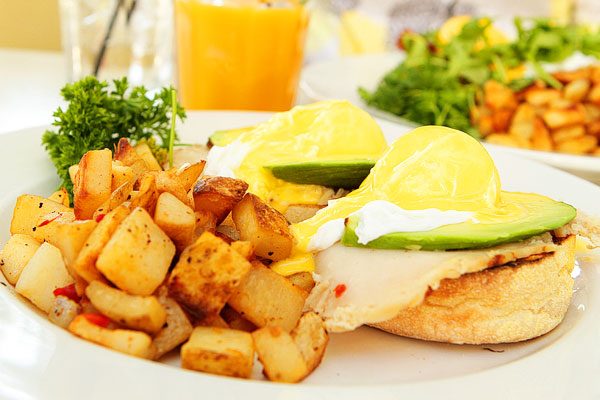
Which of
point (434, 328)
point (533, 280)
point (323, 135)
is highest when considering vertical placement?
point (323, 135)

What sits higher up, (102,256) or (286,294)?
(102,256)

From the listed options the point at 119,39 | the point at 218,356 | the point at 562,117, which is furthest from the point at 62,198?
the point at 562,117

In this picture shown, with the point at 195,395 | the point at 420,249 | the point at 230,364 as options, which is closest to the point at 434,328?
the point at 420,249

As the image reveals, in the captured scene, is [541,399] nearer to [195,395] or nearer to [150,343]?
[195,395]

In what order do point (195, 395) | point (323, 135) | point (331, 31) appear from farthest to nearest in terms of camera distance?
point (331, 31)
point (323, 135)
point (195, 395)

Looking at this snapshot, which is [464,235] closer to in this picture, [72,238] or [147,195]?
[147,195]

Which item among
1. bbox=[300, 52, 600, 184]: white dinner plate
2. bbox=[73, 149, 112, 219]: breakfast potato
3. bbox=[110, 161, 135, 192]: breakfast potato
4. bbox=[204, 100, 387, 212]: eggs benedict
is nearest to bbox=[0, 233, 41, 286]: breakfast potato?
bbox=[73, 149, 112, 219]: breakfast potato
